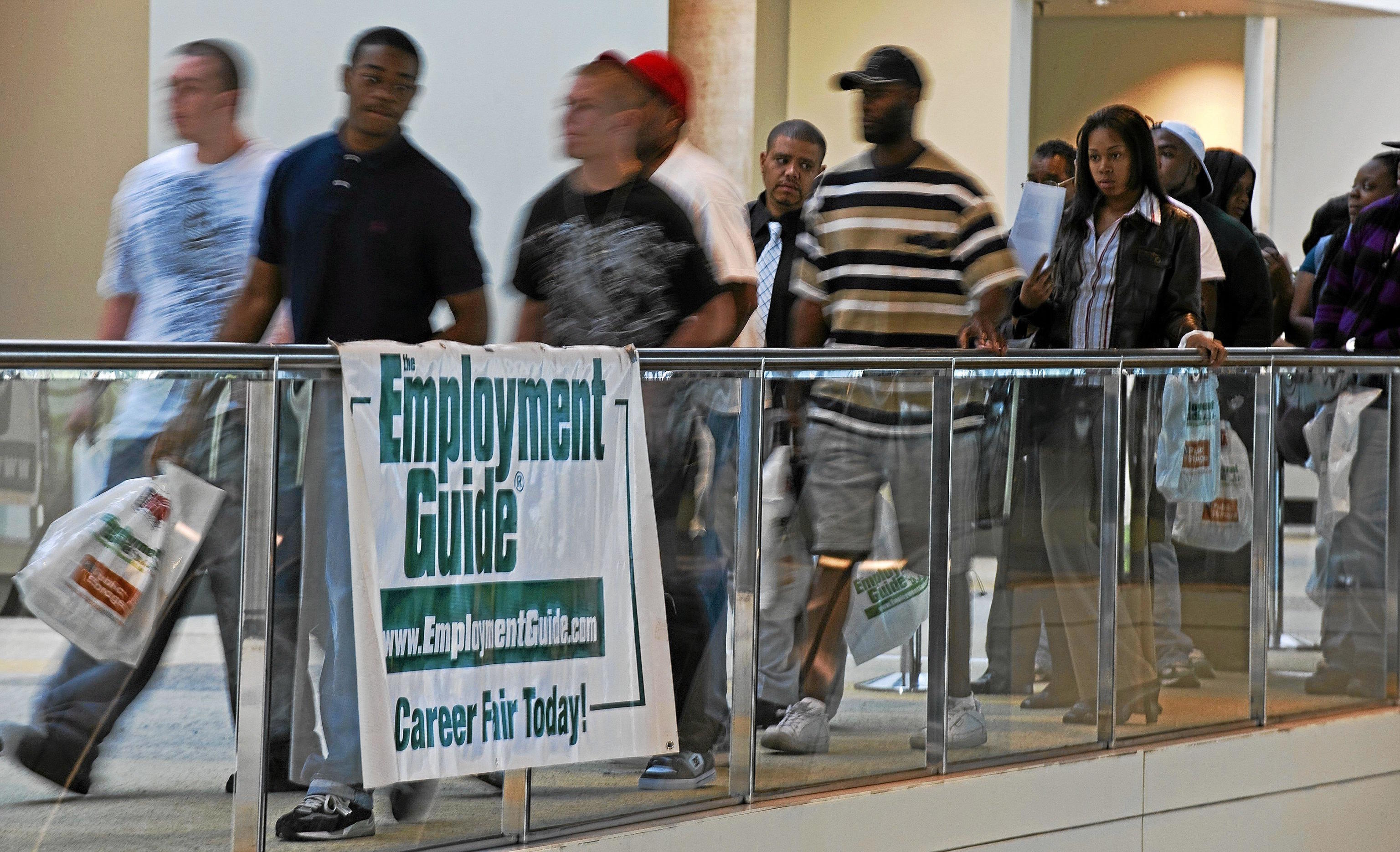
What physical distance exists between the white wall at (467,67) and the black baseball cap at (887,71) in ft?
15.0

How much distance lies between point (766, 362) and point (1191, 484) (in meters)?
2.03

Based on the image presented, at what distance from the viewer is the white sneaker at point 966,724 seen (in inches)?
202

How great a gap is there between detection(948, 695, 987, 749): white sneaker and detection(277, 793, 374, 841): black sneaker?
1972 mm

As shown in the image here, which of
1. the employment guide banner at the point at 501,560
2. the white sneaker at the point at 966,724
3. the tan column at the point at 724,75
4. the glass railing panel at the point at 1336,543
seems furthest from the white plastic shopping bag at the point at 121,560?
the tan column at the point at 724,75

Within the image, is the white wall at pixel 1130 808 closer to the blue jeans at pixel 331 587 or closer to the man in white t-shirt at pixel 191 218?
the blue jeans at pixel 331 587

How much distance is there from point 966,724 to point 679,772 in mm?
1115

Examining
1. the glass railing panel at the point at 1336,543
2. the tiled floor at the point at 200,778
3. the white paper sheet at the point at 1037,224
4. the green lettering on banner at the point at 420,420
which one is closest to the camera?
the tiled floor at the point at 200,778

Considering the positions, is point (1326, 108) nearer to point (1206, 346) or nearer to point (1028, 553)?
point (1206, 346)

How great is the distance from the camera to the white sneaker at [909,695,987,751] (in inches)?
202

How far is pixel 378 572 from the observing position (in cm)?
379

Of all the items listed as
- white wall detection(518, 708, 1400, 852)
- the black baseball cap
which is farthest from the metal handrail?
white wall detection(518, 708, 1400, 852)

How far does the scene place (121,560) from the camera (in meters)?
3.54

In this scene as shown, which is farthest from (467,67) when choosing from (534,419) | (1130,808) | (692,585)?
(534,419)

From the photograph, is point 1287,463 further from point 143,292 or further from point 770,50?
point 770,50
